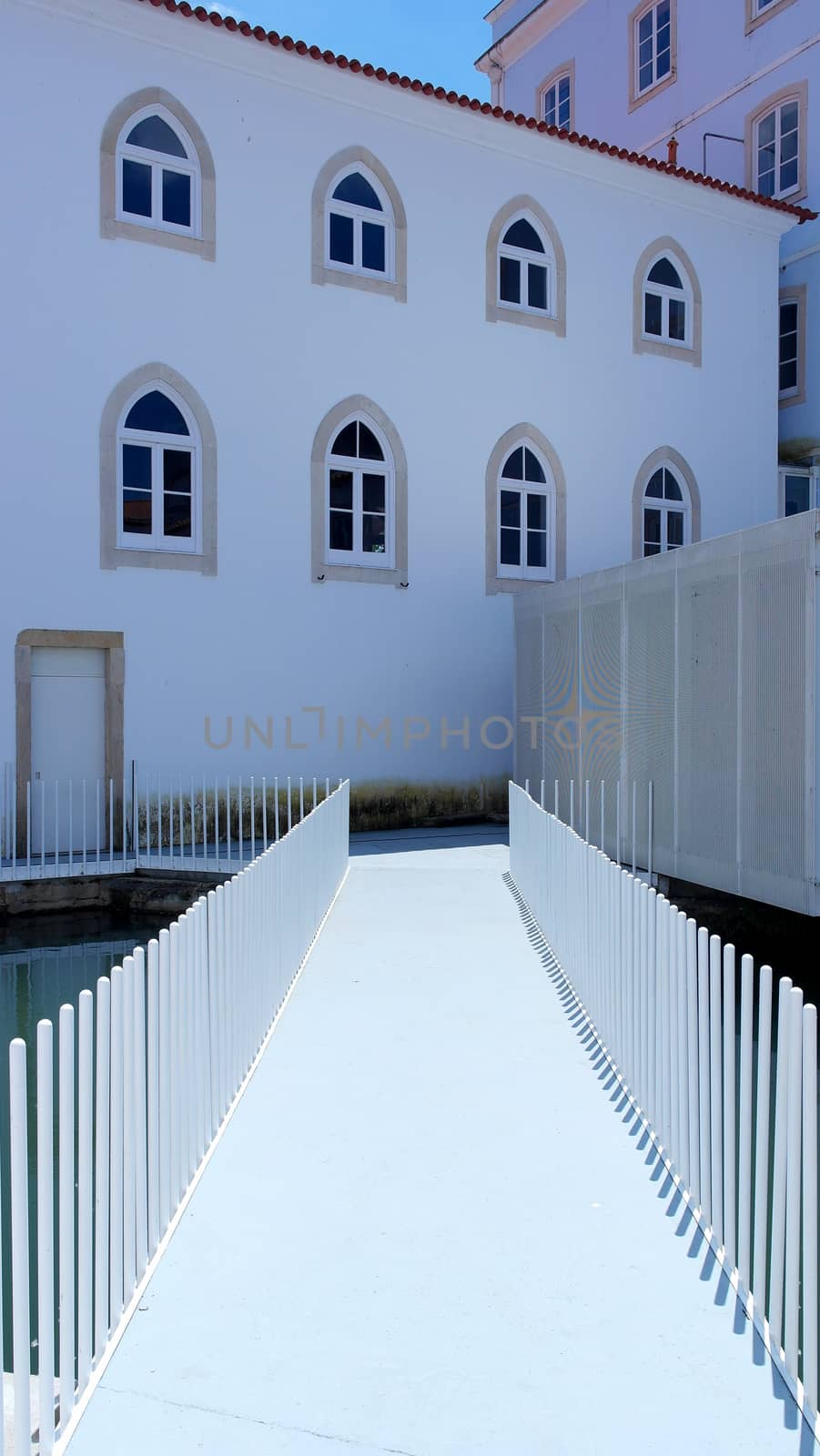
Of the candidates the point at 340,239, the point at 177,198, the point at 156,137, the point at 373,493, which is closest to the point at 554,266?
the point at 340,239

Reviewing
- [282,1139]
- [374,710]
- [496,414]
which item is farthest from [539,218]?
[282,1139]

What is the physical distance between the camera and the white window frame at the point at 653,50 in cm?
2108

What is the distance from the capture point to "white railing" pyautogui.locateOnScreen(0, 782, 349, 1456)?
2.84 metres

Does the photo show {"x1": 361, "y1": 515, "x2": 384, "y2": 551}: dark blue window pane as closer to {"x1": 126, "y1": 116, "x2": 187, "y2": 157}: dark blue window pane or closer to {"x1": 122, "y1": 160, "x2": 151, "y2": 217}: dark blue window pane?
{"x1": 122, "y1": 160, "x2": 151, "y2": 217}: dark blue window pane

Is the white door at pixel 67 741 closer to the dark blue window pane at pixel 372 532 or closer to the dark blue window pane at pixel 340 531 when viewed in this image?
the dark blue window pane at pixel 340 531

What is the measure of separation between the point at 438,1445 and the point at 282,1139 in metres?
2.12

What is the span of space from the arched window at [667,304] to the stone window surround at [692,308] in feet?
0.24

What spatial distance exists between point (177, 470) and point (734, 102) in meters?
13.2

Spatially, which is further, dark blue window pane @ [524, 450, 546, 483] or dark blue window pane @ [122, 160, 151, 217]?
dark blue window pane @ [524, 450, 546, 483]

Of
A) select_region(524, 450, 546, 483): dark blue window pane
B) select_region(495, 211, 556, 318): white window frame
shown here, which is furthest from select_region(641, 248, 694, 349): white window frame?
select_region(524, 450, 546, 483): dark blue window pane

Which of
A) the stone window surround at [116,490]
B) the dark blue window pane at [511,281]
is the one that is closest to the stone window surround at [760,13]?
the dark blue window pane at [511,281]

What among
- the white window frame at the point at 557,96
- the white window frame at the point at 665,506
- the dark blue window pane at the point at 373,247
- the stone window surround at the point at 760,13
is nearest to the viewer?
the dark blue window pane at the point at 373,247

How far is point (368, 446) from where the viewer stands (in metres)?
15.6

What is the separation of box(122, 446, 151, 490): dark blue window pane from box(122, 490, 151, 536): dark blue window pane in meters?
0.09
